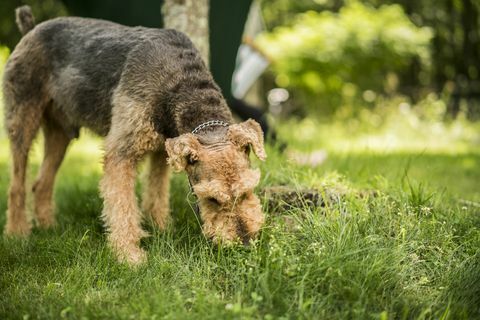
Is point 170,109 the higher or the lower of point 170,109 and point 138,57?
the lower

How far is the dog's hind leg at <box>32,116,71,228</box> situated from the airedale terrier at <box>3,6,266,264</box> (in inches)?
0.4

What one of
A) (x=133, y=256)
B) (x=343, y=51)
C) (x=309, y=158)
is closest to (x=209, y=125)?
(x=133, y=256)

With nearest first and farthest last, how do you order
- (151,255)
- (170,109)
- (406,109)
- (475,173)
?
(151,255)
(170,109)
(475,173)
(406,109)

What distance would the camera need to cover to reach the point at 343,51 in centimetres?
1323

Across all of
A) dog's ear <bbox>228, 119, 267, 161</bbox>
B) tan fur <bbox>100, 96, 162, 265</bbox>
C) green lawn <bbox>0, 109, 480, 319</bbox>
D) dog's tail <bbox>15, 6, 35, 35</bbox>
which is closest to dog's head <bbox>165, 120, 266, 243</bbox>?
dog's ear <bbox>228, 119, 267, 161</bbox>

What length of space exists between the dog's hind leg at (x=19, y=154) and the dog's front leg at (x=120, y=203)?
52.9 inches

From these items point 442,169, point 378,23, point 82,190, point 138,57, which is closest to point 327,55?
point 378,23

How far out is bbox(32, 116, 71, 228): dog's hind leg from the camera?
5.33 meters

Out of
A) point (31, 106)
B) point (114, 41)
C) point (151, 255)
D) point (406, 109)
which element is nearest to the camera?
point (151, 255)

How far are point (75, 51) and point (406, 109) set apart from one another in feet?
32.8

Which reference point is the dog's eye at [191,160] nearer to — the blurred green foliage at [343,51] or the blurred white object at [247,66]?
the blurred white object at [247,66]

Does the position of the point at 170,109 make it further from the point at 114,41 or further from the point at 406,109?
the point at 406,109

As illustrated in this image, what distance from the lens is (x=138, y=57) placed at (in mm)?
4145

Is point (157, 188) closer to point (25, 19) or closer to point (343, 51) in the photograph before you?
point (25, 19)
